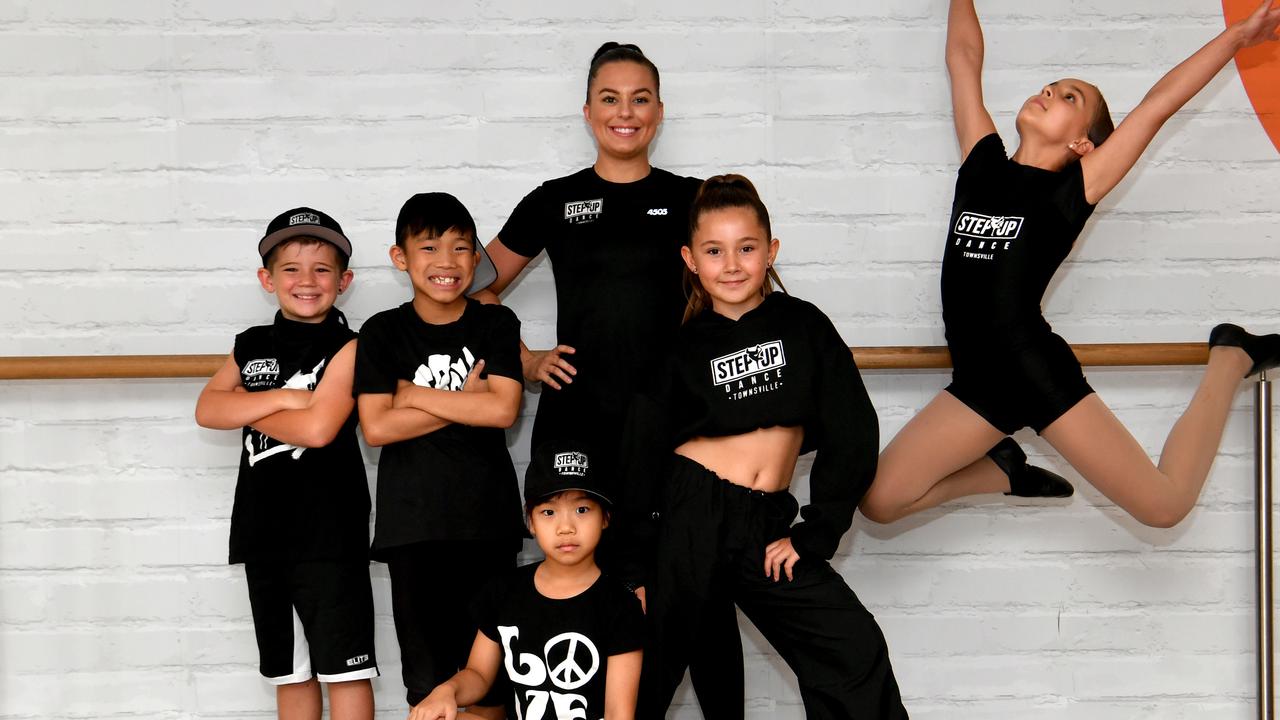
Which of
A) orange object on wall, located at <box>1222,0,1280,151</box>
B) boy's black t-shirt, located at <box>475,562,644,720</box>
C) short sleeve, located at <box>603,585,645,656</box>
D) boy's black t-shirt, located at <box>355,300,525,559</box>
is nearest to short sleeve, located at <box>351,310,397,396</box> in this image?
boy's black t-shirt, located at <box>355,300,525,559</box>

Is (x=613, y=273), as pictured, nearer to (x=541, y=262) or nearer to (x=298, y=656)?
(x=541, y=262)

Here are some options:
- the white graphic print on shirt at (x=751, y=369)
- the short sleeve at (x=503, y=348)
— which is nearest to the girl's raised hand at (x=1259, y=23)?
the white graphic print on shirt at (x=751, y=369)

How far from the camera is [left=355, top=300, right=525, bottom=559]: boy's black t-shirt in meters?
1.83

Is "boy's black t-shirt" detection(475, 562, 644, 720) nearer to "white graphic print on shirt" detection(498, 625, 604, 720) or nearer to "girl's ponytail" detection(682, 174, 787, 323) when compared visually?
"white graphic print on shirt" detection(498, 625, 604, 720)

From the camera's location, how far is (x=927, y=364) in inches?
82.7

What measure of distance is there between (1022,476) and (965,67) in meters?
0.85

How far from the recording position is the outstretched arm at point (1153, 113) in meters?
1.90

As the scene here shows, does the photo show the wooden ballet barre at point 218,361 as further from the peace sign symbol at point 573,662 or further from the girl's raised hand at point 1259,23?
the peace sign symbol at point 573,662

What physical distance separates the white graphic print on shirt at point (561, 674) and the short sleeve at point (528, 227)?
785mm

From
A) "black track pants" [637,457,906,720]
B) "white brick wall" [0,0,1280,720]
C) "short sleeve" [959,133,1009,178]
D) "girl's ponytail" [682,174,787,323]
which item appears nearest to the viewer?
"black track pants" [637,457,906,720]

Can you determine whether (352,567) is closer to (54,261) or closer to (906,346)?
(54,261)

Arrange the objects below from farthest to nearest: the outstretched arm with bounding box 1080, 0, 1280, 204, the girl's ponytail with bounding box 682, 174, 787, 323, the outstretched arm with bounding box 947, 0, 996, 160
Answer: the outstretched arm with bounding box 947, 0, 996, 160 < the outstretched arm with bounding box 1080, 0, 1280, 204 < the girl's ponytail with bounding box 682, 174, 787, 323

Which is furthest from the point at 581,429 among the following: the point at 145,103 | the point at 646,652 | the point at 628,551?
the point at 145,103

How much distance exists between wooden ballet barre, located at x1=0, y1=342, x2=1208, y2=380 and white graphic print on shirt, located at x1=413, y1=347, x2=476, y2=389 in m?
0.45
